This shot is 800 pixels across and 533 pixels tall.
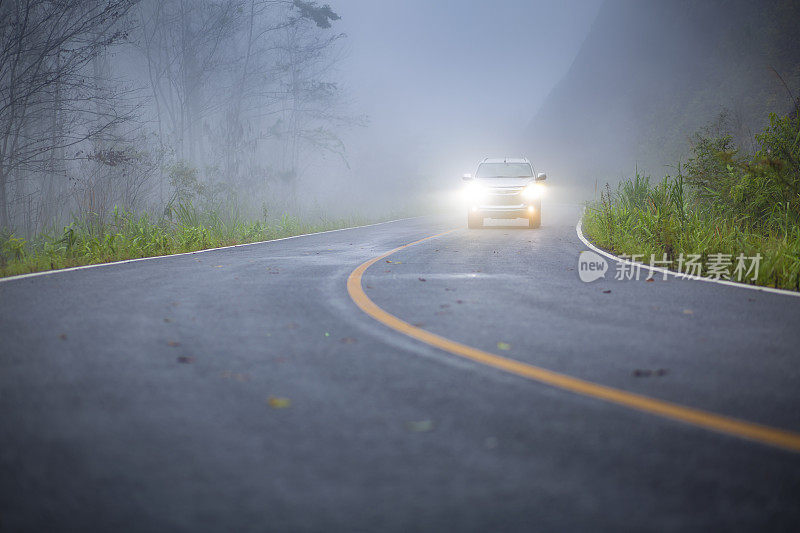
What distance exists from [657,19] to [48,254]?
7075 centimetres

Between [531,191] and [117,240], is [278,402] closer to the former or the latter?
[117,240]

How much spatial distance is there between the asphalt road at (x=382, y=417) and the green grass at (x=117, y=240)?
385cm

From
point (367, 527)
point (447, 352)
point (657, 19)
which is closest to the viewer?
point (367, 527)

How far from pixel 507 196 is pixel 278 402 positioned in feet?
50.0

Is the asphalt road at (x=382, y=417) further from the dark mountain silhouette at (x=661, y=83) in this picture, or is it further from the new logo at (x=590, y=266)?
the dark mountain silhouette at (x=661, y=83)

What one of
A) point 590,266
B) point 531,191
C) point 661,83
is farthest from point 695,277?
point 661,83

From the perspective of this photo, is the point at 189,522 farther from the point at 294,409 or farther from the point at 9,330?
the point at 9,330

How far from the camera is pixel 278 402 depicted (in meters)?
3.62

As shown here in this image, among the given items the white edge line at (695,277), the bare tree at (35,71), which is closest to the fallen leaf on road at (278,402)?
the white edge line at (695,277)

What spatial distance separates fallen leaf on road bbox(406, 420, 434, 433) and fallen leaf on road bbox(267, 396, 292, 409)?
0.76m

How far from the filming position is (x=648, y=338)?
5.26 metres

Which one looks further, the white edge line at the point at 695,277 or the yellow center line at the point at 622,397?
the white edge line at the point at 695,277

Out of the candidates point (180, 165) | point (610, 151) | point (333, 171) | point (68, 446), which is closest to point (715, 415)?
point (68, 446)

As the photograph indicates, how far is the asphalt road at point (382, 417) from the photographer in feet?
8.07
